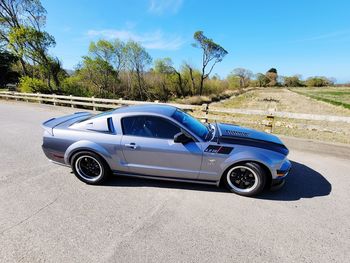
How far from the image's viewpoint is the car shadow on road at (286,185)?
11.2 feet

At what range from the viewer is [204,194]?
3.40 meters

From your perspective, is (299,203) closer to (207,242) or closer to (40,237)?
(207,242)

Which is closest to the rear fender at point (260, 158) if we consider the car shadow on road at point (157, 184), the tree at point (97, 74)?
the car shadow on road at point (157, 184)

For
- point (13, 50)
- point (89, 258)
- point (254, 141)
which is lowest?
point (89, 258)

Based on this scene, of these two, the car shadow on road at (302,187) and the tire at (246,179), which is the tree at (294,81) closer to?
the car shadow on road at (302,187)

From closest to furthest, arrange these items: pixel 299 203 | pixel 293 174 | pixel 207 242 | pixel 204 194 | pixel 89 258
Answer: pixel 89 258
pixel 207 242
pixel 299 203
pixel 204 194
pixel 293 174

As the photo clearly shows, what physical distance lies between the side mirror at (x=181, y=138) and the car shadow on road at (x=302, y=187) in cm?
151

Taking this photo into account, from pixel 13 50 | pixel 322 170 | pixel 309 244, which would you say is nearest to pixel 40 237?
pixel 309 244

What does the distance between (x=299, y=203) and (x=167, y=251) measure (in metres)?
2.24

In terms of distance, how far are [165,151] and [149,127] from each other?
503 millimetres

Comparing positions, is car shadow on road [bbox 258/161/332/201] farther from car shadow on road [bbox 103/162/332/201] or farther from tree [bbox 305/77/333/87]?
tree [bbox 305/77/333/87]

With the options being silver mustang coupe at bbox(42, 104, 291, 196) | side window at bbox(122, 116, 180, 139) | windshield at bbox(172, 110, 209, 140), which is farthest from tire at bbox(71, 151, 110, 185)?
windshield at bbox(172, 110, 209, 140)

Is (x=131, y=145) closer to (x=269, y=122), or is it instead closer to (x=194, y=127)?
(x=194, y=127)

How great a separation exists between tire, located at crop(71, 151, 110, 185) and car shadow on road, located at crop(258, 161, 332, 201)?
2707 mm
